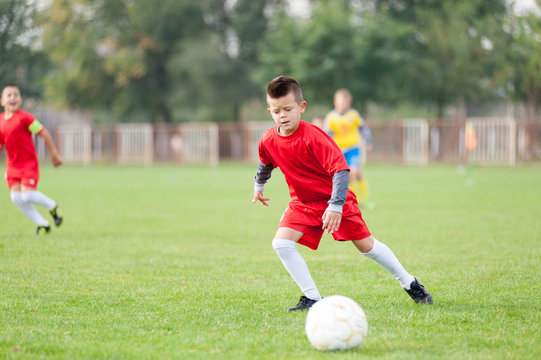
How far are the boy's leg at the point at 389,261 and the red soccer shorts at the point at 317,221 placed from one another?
0.30 feet

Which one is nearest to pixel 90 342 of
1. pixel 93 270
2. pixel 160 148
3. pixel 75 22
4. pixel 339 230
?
pixel 339 230

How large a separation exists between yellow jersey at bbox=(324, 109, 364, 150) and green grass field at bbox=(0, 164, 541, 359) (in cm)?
152

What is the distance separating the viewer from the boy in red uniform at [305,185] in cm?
451

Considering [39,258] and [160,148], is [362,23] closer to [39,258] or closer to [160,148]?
[160,148]

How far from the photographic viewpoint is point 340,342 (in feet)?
12.3

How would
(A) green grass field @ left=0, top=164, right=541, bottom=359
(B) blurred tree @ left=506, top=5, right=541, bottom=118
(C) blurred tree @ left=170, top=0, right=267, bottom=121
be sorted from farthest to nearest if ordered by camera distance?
(C) blurred tree @ left=170, top=0, right=267, bottom=121, (B) blurred tree @ left=506, top=5, right=541, bottom=118, (A) green grass field @ left=0, top=164, right=541, bottom=359

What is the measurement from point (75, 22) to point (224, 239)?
3624cm

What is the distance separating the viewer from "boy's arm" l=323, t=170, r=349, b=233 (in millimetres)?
4391

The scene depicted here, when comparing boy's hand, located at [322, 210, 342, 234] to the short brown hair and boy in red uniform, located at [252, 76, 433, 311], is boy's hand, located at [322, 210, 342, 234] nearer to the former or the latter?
boy in red uniform, located at [252, 76, 433, 311]

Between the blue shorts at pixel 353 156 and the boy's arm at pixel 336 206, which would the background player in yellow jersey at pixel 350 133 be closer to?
the blue shorts at pixel 353 156

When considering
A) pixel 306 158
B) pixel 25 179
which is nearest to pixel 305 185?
pixel 306 158

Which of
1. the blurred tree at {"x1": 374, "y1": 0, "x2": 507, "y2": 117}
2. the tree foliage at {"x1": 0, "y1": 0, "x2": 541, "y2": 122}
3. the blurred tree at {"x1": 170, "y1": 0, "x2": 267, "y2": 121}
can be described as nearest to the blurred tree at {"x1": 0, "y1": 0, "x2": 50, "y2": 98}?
the tree foliage at {"x1": 0, "y1": 0, "x2": 541, "y2": 122}

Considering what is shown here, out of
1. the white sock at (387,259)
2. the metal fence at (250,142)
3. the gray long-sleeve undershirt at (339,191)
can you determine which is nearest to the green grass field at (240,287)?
the white sock at (387,259)

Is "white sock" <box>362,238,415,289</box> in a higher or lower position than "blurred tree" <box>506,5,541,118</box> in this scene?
lower
